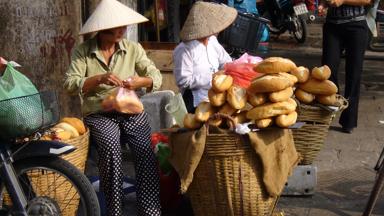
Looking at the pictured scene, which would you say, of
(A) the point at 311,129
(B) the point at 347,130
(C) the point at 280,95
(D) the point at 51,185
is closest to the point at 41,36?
(D) the point at 51,185

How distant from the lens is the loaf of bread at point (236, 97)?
185 inches

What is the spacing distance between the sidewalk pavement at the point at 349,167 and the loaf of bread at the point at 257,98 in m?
1.09

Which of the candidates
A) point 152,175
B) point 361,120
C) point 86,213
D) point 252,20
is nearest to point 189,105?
point 152,175

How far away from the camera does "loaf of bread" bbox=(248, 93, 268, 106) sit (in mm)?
4699

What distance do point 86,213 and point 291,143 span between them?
1387 mm

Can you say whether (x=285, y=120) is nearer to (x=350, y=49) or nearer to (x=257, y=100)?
(x=257, y=100)

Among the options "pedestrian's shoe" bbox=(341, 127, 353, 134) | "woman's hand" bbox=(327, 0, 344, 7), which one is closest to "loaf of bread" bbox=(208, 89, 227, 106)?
"woman's hand" bbox=(327, 0, 344, 7)

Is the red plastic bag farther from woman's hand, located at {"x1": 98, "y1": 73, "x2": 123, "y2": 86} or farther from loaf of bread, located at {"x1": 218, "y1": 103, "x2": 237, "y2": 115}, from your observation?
woman's hand, located at {"x1": 98, "y1": 73, "x2": 123, "y2": 86}

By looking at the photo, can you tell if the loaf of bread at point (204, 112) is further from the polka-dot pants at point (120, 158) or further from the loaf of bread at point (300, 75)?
the loaf of bread at point (300, 75)

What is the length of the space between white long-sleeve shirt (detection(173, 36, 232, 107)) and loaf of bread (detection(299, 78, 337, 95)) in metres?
0.72

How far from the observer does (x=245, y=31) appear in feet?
26.2

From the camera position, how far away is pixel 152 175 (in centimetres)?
496

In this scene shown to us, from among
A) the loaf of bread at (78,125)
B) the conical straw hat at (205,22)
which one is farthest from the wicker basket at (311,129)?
the loaf of bread at (78,125)

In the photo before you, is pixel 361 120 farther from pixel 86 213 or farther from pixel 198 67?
pixel 86 213
